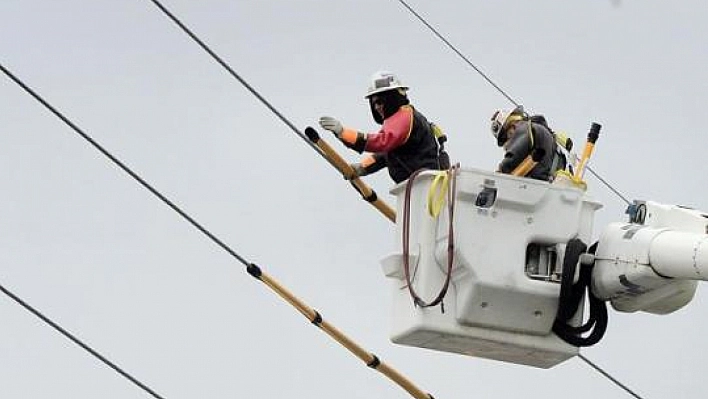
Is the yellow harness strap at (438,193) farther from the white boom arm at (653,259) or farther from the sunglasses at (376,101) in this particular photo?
the sunglasses at (376,101)

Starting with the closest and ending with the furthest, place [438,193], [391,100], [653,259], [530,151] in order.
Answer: [653,259] < [438,193] < [530,151] < [391,100]

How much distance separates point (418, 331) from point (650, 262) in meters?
2.06

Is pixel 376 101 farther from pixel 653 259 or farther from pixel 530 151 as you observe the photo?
pixel 653 259

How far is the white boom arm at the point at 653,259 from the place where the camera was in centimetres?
4744

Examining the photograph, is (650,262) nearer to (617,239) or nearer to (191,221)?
(617,239)

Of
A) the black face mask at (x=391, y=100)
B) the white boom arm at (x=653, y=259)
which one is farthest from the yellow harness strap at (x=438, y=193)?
the black face mask at (x=391, y=100)

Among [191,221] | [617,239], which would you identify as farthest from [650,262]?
[191,221]

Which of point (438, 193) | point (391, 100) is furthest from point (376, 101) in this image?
point (438, 193)

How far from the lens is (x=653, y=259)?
47.8 meters

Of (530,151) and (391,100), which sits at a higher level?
(391,100)

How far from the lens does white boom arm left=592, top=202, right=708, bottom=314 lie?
47438 millimetres

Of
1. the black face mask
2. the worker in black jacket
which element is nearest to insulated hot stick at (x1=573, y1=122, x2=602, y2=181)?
the worker in black jacket

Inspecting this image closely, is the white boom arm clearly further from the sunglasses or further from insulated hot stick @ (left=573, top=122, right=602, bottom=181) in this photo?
the sunglasses

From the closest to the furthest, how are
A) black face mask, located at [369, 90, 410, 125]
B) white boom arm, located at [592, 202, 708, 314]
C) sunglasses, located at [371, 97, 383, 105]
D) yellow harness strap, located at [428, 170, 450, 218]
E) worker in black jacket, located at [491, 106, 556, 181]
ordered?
white boom arm, located at [592, 202, 708, 314], yellow harness strap, located at [428, 170, 450, 218], worker in black jacket, located at [491, 106, 556, 181], black face mask, located at [369, 90, 410, 125], sunglasses, located at [371, 97, 383, 105]
